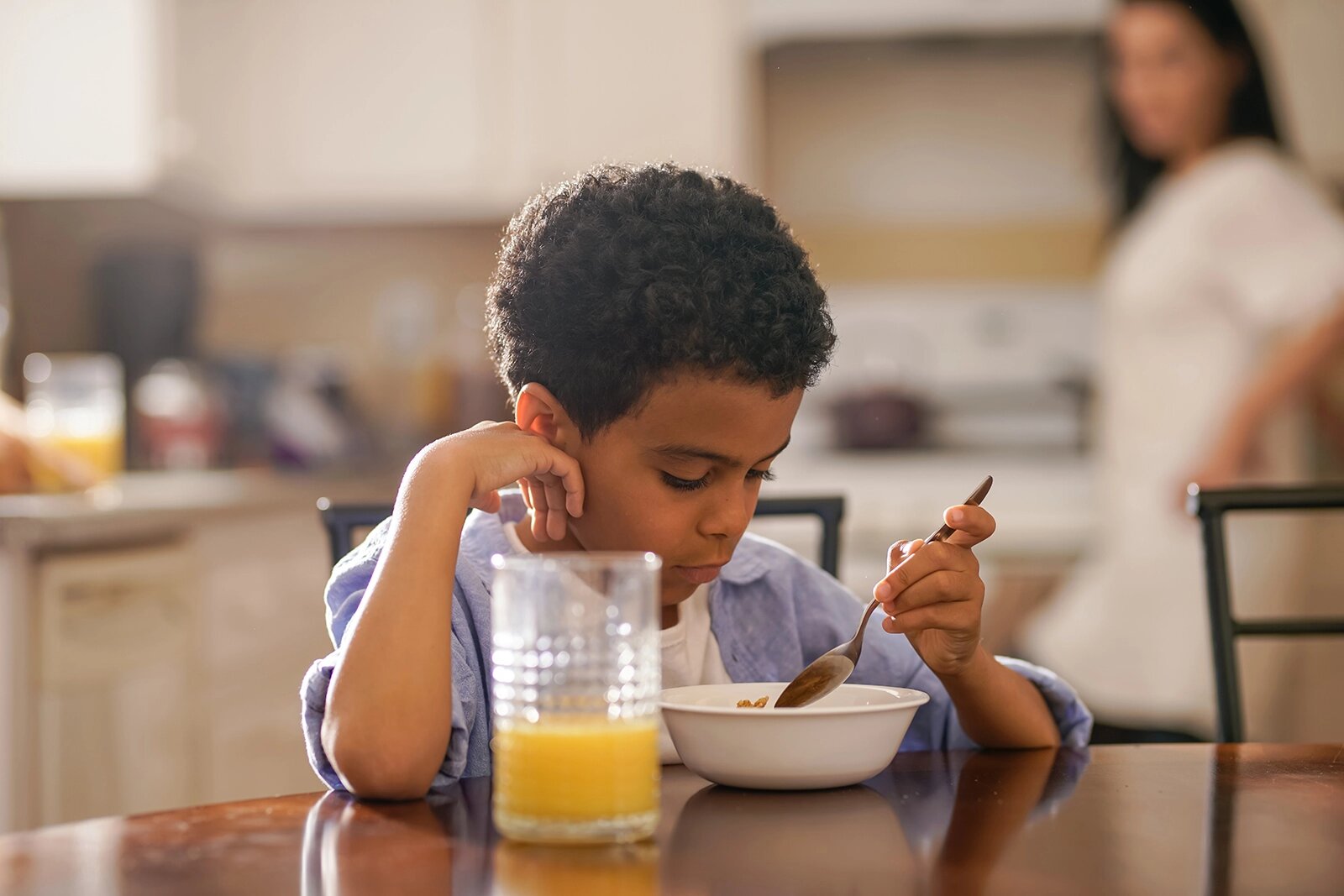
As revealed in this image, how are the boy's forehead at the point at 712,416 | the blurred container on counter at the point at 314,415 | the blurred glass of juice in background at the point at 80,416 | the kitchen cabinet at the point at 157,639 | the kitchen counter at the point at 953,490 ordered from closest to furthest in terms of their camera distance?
the boy's forehead at the point at 712,416
the kitchen cabinet at the point at 157,639
the blurred glass of juice in background at the point at 80,416
the kitchen counter at the point at 953,490
the blurred container on counter at the point at 314,415

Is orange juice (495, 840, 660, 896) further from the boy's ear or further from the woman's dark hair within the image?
the woman's dark hair

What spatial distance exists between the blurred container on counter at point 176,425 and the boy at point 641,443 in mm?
2161

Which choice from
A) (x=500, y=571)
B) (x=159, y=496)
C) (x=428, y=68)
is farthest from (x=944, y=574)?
(x=428, y=68)

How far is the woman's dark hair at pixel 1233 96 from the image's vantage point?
2.83 meters

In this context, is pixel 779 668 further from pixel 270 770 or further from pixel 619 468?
pixel 270 770

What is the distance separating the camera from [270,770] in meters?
2.55

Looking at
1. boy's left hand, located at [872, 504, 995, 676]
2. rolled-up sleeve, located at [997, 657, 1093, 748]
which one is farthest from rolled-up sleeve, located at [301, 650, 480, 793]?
rolled-up sleeve, located at [997, 657, 1093, 748]

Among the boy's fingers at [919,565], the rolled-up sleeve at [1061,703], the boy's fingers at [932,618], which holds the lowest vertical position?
the rolled-up sleeve at [1061,703]

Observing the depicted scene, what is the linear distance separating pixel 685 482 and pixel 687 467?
1 cm

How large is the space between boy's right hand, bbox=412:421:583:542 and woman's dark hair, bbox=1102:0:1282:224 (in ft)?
7.57

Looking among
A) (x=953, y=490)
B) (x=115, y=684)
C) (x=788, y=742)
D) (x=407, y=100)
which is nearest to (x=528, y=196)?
(x=407, y=100)

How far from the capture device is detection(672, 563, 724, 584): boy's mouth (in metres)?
0.96

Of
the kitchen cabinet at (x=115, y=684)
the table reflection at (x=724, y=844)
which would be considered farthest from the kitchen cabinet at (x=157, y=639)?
the table reflection at (x=724, y=844)

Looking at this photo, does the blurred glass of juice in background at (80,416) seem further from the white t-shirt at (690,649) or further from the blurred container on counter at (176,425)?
the white t-shirt at (690,649)
